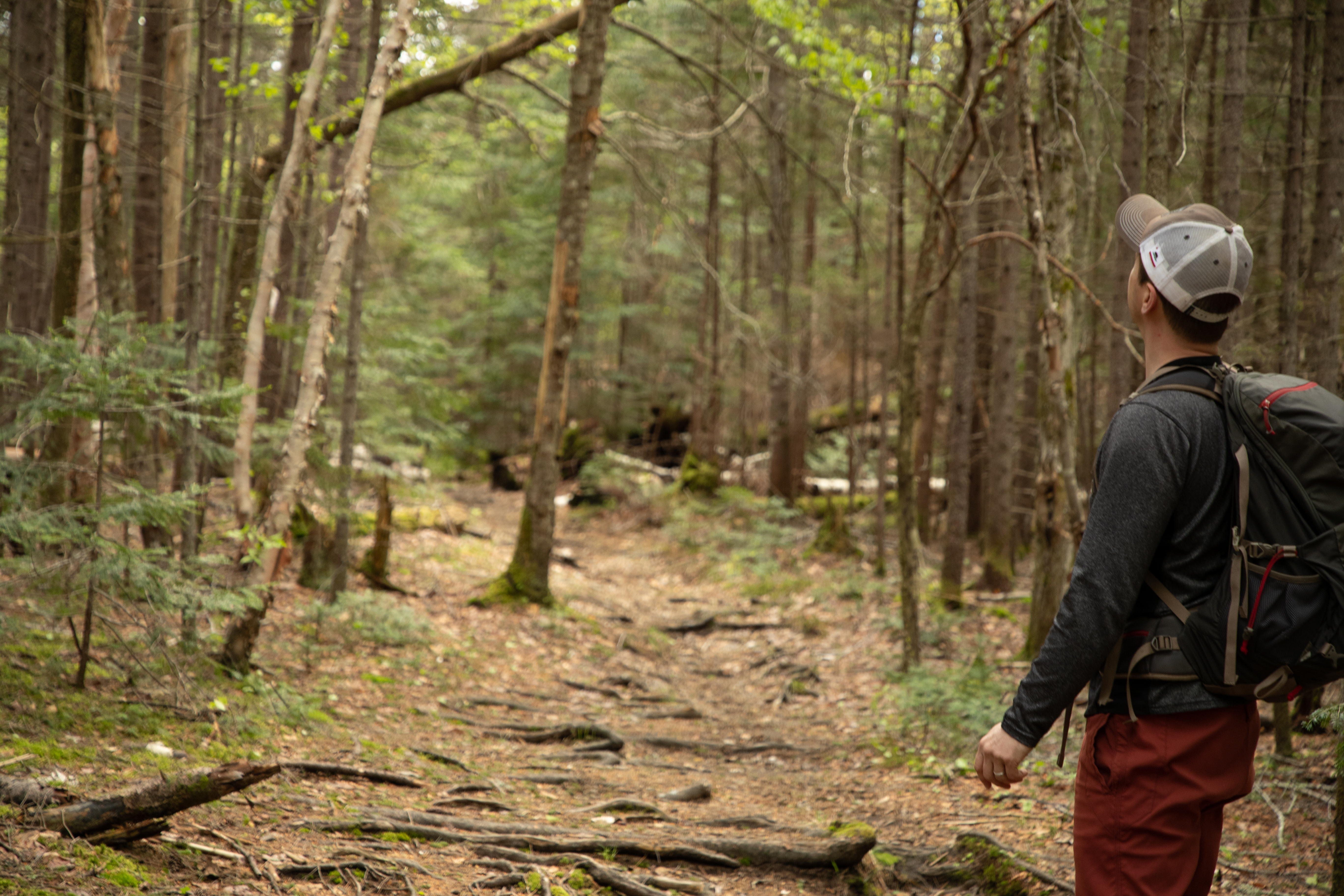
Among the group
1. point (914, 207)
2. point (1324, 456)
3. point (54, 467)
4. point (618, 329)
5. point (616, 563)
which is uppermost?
point (914, 207)

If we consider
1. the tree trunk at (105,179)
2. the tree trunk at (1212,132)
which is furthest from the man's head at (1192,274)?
the tree trunk at (1212,132)

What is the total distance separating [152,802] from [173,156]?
327 inches

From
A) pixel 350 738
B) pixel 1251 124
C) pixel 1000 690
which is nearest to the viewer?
pixel 350 738

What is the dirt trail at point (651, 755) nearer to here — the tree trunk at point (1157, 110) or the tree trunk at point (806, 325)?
the tree trunk at point (1157, 110)

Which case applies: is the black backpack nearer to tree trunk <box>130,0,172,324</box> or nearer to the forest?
the forest

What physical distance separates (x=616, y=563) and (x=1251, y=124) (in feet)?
35.9

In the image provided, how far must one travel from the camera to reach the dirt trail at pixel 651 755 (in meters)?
3.76

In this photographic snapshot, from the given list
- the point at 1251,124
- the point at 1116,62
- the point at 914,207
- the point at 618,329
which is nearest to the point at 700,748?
the point at 1251,124

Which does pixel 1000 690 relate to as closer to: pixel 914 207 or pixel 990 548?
pixel 990 548

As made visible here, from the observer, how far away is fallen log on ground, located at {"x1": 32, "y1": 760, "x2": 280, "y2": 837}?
296 centimetres

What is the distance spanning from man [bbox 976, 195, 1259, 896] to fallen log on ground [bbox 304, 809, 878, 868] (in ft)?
6.42

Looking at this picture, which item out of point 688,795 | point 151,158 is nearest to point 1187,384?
point 688,795

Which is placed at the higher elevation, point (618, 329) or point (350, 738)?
point (618, 329)

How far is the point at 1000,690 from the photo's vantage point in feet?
23.0
